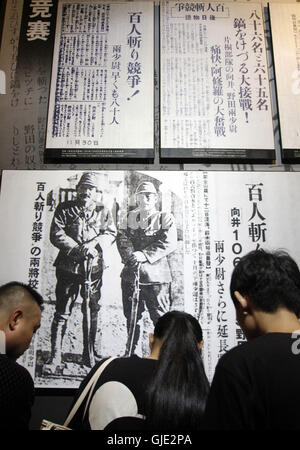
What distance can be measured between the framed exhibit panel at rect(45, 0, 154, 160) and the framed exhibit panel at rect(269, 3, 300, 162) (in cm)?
75

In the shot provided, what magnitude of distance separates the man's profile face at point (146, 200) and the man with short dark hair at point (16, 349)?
704mm

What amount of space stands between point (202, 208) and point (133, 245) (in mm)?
414

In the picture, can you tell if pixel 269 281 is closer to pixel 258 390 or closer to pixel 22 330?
pixel 258 390

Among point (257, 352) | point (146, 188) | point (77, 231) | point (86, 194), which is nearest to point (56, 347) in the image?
point (77, 231)

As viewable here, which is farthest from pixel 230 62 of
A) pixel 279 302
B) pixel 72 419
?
pixel 72 419

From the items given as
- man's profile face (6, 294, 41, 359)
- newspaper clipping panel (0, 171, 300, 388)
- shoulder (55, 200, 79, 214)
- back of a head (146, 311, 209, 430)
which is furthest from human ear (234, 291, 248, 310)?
shoulder (55, 200, 79, 214)

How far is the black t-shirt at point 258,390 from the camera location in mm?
857

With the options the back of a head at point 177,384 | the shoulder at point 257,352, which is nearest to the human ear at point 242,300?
the shoulder at point 257,352

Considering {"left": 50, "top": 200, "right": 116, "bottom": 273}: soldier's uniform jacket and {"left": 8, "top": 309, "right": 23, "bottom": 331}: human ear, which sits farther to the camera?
{"left": 50, "top": 200, "right": 116, "bottom": 273}: soldier's uniform jacket

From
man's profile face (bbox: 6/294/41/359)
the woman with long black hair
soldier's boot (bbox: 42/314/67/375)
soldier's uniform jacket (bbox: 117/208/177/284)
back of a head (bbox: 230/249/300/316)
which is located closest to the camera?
back of a head (bbox: 230/249/300/316)

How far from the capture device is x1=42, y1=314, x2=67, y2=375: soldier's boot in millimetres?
1736

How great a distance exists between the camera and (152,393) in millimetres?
1216

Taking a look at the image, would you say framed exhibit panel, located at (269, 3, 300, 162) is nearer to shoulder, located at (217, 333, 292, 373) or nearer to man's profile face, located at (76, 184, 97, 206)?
man's profile face, located at (76, 184, 97, 206)

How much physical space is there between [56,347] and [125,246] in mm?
588
